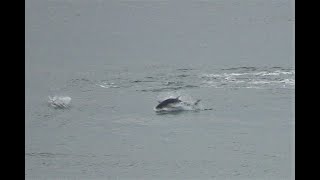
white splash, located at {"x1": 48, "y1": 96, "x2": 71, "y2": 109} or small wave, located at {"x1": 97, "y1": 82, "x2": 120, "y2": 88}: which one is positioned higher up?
small wave, located at {"x1": 97, "y1": 82, "x2": 120, "y2": 88}

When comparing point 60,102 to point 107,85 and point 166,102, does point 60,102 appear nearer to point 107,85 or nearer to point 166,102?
point 107,85

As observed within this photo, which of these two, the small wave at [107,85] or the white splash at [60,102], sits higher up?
the small wave at [107,85]

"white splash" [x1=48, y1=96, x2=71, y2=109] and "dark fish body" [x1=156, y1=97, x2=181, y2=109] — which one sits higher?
"white splash" [x1=48, y1=96, x2=71, y2=109]

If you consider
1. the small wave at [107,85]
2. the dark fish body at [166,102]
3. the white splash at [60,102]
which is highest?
the small wave at [107,85]

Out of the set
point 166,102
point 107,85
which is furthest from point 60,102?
point 166,102

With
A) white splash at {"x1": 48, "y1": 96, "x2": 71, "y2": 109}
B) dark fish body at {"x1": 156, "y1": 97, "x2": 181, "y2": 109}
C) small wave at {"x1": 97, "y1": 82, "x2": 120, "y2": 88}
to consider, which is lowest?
dark fish body at {"x1": 156, "y1": 97, "x2": 181, "y2": 109}

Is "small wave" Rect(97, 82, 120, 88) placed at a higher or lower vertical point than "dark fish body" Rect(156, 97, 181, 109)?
higher

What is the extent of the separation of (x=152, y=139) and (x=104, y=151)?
0.70 ft

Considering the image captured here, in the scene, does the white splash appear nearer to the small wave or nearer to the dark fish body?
the small wave

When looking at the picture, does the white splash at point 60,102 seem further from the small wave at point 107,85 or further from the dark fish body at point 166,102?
the dark fish body at point 166,102

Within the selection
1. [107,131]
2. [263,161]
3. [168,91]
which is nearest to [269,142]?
[263,161]

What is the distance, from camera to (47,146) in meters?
2.49

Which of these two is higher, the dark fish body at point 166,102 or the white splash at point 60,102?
the white splash at point 60,102

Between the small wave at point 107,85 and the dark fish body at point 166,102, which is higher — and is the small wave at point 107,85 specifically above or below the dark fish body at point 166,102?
above
